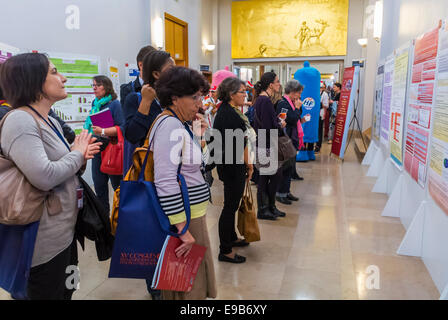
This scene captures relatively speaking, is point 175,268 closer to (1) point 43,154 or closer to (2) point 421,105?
(1) point 43,154

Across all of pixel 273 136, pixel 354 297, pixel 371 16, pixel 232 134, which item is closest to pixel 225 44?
pixel 371 16

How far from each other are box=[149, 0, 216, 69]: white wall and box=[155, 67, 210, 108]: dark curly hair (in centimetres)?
630

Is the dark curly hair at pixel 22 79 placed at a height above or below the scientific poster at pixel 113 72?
below

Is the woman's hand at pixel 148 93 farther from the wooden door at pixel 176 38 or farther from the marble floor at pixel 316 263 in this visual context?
the wooden door at pixel 176 38

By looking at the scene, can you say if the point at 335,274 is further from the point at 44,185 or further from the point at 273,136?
the point at 44,185

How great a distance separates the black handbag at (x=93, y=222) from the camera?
5.09 ft

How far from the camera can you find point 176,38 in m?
9.07

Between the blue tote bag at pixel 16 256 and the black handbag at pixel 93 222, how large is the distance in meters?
0.24

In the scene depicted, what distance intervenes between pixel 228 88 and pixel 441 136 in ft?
5.16

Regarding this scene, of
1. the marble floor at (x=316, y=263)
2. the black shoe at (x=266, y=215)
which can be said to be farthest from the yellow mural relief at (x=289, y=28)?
the black shoe at (x=266, y=215)

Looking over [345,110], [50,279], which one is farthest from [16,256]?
[345,110]

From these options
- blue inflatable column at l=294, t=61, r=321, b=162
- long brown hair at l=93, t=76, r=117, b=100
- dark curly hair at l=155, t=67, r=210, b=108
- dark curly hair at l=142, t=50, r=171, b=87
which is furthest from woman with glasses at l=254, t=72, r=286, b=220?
blue inflatable column at l=294, t=61, r=321, b=162

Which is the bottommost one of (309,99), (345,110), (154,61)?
(345,110)
